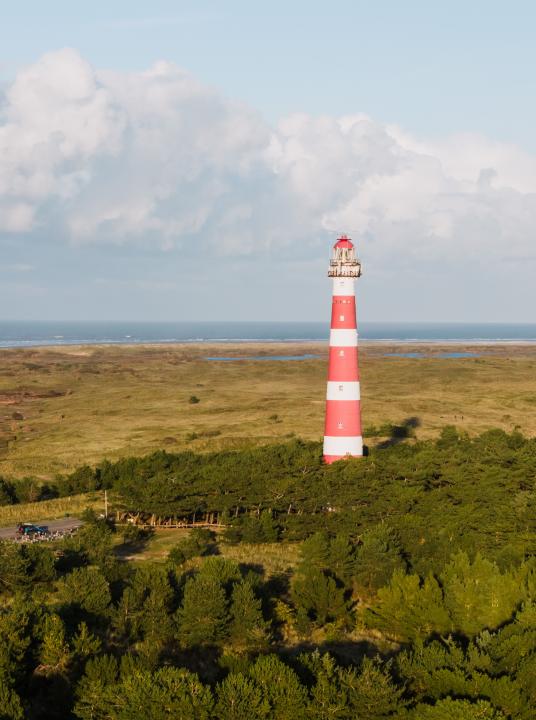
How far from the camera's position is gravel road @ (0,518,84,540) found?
4084 centimetres

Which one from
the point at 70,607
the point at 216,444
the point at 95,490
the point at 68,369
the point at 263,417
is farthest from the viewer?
the point at 68,369

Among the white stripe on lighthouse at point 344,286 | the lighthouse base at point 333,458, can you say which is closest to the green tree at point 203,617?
the lighthouse base at point 333,458

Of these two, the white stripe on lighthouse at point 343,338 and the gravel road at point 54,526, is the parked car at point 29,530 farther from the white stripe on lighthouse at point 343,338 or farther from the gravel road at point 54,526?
the white stripe on lighthouse at point 343,338

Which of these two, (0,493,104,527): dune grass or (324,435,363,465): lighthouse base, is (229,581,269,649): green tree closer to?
(324,435,363,465): lighthouse base

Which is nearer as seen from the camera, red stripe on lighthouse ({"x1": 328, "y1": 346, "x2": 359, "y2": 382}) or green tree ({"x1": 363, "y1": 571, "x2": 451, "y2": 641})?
green tree ({"x1": 363, "y1": 571, "x2": 451, "y2": 641})

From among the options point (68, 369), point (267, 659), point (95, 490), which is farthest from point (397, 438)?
point (68, 369)

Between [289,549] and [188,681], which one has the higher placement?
[188,681]

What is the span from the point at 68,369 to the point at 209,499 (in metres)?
130

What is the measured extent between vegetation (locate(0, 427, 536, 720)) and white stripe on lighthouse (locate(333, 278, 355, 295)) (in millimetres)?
10278

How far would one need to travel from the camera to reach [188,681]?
19.0 metres

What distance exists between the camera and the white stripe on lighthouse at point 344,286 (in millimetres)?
42469

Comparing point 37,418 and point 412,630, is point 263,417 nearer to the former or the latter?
point 37,418

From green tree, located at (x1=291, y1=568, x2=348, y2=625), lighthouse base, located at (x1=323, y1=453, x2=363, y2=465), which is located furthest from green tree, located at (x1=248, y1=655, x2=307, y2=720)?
lighthouse base, located at (x1=323, y1=453, x2=363, y2=465)

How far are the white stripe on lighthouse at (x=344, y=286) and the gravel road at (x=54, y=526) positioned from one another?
21.1m
